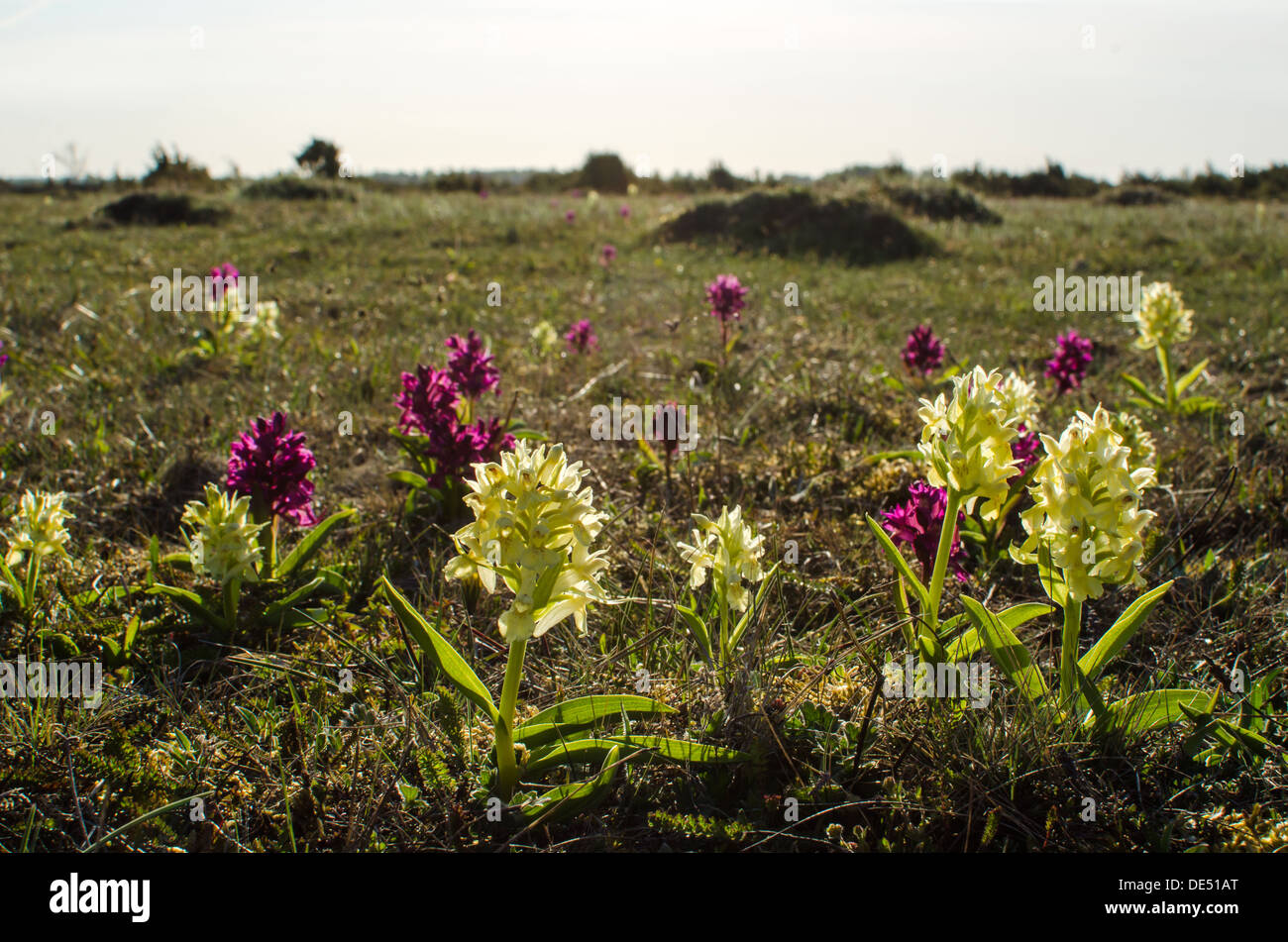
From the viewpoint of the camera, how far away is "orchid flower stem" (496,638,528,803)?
6.10ft

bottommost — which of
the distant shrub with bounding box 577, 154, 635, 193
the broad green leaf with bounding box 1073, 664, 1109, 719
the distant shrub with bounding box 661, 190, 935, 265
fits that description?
the broad green leaf with bounding box 1073, 664, 1109, 719

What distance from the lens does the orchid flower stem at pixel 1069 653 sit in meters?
2.01

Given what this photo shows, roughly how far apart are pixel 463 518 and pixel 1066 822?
251cm

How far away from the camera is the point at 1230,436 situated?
4270 millimetres

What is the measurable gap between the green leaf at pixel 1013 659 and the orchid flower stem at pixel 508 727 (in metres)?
1.14

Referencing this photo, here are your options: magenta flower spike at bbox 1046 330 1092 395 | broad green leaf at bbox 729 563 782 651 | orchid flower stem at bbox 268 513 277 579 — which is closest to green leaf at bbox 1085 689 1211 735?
broad green leaf at bbox 729 563 782 651

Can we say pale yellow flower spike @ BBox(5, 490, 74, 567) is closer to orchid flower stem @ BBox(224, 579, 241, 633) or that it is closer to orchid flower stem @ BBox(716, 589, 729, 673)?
orchid flower stem @ BBox(224, 579, 241, 633)

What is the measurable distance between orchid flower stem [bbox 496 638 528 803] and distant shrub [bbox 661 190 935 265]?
361 inches

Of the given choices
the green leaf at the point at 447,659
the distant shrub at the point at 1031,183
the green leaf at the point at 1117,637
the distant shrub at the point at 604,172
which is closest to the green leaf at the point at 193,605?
the green leaf at the point at 447,659

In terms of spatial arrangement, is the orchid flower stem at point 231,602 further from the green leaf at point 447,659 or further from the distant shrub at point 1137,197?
the distant shrub at point 1137,197

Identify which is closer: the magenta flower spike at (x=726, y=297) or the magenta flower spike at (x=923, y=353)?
the magenta flower spike at (x=923, y=353)
